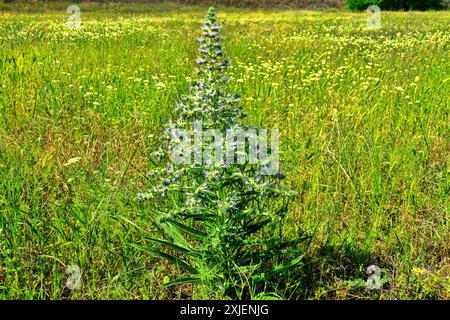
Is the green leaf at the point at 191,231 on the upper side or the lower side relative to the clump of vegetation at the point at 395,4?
lower

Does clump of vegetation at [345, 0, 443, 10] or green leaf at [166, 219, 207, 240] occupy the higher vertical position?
clump of vegetation at [345, 0, 443, 10]

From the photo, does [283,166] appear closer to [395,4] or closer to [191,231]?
[191,231]

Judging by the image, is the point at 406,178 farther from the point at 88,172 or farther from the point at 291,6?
the point at 291,6

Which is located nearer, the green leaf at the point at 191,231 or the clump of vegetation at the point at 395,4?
the green leaf at the point at 191,231

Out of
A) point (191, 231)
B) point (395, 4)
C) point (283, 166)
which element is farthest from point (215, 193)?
point (395, 4)

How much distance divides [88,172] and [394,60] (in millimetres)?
5614

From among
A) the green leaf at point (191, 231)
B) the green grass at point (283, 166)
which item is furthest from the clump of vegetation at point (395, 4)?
the green leaf at point (191, 231)

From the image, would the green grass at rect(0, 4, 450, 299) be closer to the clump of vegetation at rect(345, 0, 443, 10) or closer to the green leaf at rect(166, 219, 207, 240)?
the green leaf at rect(166, 219, 207, 240)

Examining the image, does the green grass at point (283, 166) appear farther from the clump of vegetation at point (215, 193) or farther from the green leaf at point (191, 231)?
the green leaf at point (191, 231)

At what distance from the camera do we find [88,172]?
3.87 meters

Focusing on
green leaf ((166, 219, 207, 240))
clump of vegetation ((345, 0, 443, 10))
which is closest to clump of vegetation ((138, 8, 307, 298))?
green leaf ((166, 219, 207, 240))

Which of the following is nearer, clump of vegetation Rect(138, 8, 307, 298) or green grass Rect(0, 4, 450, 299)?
clump of vegetation Rect(138, 8, 307, 298)

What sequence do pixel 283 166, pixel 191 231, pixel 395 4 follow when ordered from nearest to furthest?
pixel 191 231 < pixel 283 166 < pixel 395 4

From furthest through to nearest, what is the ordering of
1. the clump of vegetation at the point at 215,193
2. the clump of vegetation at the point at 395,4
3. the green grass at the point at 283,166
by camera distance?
the clump of vegetation at the point at 395,4 → the green grass at the point at 283,166 → the clump of vegetation at the point at 215,193
